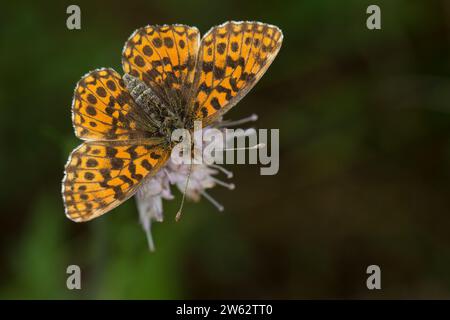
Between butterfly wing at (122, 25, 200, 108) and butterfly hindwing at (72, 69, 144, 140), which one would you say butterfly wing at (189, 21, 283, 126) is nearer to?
butterfly wing at (122, 25, 200, 108)

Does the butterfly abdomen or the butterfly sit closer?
the butterfly

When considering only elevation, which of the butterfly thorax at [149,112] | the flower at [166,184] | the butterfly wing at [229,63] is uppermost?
Answer: the butterfly wing at [229,63]

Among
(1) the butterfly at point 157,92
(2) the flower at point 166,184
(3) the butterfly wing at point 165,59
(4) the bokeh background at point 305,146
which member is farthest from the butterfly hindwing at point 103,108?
(4) the bokeh background at point 305,146

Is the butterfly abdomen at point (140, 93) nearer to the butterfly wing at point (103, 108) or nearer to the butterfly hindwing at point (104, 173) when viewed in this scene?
the butterfly wing at point (103, 108)

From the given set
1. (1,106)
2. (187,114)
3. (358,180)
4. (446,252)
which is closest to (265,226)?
(358,180)

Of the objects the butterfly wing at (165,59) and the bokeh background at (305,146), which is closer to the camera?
the butterfly wing at (165,59)

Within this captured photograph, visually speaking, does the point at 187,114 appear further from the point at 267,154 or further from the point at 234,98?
the point at 267,154

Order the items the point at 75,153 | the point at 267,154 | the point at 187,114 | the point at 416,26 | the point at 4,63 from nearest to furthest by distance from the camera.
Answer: the point at 75,153, the point at 187,114, the point at 267,154, the point at 4,63, the point at 416,26

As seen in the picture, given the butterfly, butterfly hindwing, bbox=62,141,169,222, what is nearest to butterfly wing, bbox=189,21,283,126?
the butterfly
